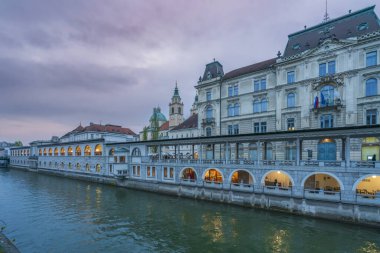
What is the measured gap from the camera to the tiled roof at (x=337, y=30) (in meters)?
36.3

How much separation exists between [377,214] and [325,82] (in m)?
22.3

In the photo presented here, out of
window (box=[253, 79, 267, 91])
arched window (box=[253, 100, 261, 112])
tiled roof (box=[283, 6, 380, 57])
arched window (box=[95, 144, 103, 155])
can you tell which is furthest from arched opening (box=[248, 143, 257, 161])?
arched window (box=[95, 144, 103, 155])

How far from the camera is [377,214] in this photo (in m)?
23.0

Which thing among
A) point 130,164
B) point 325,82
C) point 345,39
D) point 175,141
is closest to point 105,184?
point 130,164

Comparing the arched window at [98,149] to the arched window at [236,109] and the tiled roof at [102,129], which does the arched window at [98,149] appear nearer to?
the arched window at [236,109]

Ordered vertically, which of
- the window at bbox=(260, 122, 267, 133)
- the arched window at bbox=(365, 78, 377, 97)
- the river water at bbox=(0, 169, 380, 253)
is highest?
the arched window at bbox=(365, 78, 377, 97)

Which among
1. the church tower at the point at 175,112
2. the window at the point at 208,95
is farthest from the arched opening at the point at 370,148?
the church tower at the point at 175,112

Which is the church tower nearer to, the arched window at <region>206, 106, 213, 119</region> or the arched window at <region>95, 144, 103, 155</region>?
the arched window at <region>95, 144, 103, 155</region>

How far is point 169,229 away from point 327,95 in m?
32.7

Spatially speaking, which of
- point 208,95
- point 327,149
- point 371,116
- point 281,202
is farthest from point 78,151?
point 371,116

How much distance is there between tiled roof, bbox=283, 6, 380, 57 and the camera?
36.3m

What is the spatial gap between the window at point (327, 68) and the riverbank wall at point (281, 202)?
22366mm

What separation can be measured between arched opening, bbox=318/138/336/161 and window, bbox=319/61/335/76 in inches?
428

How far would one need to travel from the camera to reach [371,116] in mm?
34531
